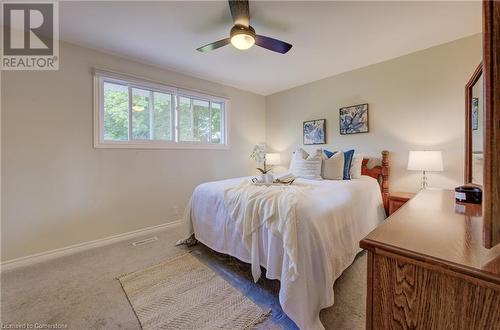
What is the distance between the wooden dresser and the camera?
53 cm

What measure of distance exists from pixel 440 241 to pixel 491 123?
0.41m

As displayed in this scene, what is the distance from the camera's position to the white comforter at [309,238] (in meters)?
1.36

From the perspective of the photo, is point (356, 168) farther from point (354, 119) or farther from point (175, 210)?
point (175, 210)

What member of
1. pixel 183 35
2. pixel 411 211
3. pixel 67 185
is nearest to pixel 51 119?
pixel 67 185

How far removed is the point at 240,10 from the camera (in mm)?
1840

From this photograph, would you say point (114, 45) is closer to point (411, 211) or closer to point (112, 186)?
point (112, 186)

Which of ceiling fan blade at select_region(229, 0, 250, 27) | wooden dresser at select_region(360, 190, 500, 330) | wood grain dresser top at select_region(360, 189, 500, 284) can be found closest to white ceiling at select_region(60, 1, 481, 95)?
ceiling fan blade at select_region(229, 0, 250, 27)

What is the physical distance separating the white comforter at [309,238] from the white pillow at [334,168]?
1.07 ft

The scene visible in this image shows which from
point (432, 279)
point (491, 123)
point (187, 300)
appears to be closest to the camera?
point (491, 123)

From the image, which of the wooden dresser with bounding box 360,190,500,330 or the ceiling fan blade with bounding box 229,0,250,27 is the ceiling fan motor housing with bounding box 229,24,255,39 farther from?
the wooden dresser with bounding box 360,190,500,330

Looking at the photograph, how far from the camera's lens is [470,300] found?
21.3 inches

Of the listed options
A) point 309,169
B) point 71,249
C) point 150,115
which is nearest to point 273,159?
point 309,169

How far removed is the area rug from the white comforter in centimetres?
28

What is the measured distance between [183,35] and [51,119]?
1.78 m
